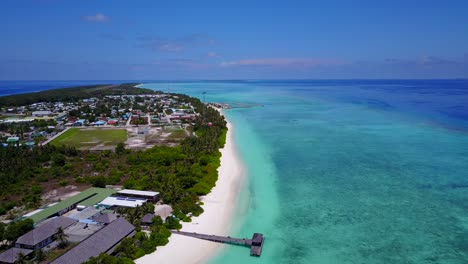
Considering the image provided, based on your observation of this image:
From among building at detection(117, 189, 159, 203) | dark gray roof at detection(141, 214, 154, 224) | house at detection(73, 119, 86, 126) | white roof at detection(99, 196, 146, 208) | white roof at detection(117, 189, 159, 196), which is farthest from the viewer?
house at detection(73, 119, 86, 126)

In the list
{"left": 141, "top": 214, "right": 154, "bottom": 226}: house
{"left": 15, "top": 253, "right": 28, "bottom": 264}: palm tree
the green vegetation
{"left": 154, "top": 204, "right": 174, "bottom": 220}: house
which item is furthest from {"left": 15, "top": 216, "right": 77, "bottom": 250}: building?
{"left": 154, "top": 204, "right": 174, "bottom": 220}: house

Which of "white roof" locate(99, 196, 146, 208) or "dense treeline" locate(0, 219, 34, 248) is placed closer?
"dense treeline" locate(0, 219, 34, 248)

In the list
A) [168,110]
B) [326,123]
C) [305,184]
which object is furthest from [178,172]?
[168,110]

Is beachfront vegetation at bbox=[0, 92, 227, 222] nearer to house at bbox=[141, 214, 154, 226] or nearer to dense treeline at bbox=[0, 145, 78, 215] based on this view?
dense treeline at bbox=[0, 145, 78, 215]

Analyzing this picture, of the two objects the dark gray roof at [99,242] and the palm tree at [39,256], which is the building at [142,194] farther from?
the palm tree at [39,256]

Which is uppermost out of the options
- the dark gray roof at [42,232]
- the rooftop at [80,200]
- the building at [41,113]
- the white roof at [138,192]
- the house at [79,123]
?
the building at [41,113]

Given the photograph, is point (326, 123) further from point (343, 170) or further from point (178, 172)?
point (178, 172)

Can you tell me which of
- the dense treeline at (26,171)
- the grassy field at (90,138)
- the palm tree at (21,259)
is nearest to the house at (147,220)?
the palm tree at (21,259)
